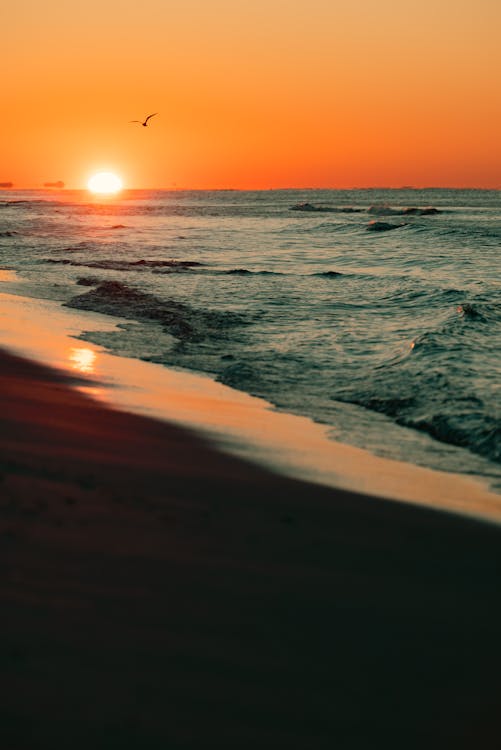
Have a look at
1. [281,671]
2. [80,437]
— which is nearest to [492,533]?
[281,671]

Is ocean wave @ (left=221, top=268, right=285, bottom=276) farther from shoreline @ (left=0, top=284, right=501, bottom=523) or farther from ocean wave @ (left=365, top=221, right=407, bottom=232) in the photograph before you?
ocean wave @ (left=365, top=221, right=407, bottom=232)

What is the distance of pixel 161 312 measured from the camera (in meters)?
14.6

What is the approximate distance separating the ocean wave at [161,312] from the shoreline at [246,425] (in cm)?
217

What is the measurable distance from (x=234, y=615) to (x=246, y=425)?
11.8 ft

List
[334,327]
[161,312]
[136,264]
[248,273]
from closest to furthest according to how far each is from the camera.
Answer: [334,327]
[161,312]
[248,273]
[136,264]

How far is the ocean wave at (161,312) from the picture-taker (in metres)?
12.8

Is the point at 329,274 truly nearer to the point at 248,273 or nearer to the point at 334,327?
the point at 248,273

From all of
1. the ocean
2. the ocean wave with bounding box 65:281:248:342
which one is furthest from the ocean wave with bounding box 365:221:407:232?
the ocean wave with bounding box 65:281:248:342

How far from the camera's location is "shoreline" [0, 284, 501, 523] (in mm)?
5359

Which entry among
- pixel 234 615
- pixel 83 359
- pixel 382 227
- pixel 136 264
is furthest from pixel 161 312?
pixel 382 227

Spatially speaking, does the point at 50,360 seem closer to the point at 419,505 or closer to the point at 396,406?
the point at 396,406

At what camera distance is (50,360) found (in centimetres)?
931

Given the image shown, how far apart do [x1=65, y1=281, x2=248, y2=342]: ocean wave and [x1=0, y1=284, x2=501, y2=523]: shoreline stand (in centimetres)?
217

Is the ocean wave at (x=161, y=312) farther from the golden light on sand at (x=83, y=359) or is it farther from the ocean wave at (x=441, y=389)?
the ocean wave at (x=441, y=389)
